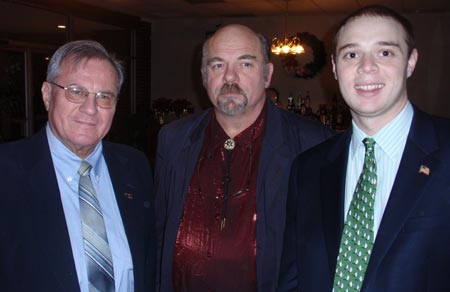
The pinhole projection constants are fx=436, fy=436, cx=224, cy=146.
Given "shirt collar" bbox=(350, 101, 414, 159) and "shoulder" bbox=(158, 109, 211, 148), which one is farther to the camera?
"shoulder" bbox=(158, 109, 211, 148)

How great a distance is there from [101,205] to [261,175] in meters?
0.78

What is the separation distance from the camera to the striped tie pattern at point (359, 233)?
56.6 inches

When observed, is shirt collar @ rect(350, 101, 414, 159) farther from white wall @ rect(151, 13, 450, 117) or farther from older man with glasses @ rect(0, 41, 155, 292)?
white wall @ rect(151, 13, 450, 117)

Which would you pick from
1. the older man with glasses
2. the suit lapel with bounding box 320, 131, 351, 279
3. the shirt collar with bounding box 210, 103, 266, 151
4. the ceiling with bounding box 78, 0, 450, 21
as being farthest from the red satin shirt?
the ceiling with bounding box 78, 0, 450, 21

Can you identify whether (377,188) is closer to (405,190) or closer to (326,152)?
(405,190)

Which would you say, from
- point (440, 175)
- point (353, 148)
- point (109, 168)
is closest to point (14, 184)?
point (109, 168)

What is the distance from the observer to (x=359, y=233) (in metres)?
1.47

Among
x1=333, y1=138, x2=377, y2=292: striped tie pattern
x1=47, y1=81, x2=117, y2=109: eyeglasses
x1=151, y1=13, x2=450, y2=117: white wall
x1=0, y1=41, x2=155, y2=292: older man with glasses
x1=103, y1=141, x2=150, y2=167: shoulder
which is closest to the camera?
x1=333, y1=138, x2=377, y2=292: striped tie pattern

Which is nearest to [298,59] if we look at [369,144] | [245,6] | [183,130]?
[245,6]

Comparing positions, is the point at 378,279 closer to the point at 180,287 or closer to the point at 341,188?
the point at 341,188

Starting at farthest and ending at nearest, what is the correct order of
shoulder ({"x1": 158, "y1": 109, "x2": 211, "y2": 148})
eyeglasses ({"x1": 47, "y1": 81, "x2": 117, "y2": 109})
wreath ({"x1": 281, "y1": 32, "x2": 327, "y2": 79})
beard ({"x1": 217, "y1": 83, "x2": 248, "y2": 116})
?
wreath ({"x1": 281, "y1": 32, "x2": 327, "y2": 79}), shoulder ({"x1": 158, "y1": 109, "x2": 211, "y2": 148}), beard ({"x1": 217, "y1": 83, "x2": 248, "y2": 116}), eyeglasses ({"x1": 47, "y1": 81, "x2": 117, "y2": 109})

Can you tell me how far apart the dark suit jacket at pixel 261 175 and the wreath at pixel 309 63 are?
7146 millimetres

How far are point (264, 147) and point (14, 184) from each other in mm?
1149

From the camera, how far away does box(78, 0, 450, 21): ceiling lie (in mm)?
7754
